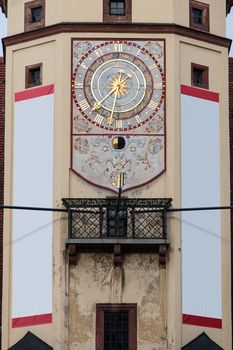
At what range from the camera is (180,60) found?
51906 millimetres

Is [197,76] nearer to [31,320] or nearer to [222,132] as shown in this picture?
[222,132]

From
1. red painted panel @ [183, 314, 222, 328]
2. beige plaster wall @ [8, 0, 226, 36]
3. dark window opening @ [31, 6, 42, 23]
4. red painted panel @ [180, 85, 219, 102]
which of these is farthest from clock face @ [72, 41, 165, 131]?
red painted panel @ [183, 314, 222, 328]

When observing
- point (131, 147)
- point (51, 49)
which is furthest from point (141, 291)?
point (51, 49)

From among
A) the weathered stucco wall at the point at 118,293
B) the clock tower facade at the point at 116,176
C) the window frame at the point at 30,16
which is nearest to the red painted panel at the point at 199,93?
the clock tower facade at the point at 116,176

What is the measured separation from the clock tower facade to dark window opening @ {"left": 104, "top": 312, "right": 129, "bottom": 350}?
37 mm

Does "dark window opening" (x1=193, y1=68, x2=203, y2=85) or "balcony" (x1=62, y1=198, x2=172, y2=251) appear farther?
"dark window opening" (x1=193, y1=68, x2=203, y2=85)

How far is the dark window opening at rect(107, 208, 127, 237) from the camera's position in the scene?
50125 mm

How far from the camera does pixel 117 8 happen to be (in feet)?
172

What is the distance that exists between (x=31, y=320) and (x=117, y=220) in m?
3.44

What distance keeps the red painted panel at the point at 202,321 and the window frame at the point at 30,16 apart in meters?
9.02

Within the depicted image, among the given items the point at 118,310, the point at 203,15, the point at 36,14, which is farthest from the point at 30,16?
the point at 118,310

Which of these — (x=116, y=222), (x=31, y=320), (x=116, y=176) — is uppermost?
(x=116, y=176)

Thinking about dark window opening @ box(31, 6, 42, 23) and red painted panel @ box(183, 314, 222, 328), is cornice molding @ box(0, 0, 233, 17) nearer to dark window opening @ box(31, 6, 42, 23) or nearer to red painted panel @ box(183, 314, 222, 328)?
dark window opening @ box(31, 6, 42, 23)

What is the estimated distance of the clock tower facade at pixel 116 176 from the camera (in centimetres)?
4994
